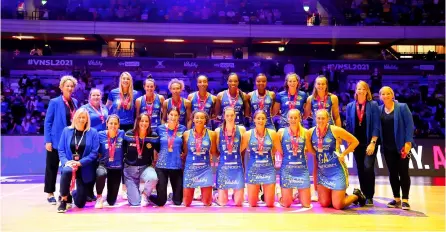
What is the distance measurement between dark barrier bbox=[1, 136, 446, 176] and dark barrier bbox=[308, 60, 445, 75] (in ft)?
22.6

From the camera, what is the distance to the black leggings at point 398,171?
5.79 meters

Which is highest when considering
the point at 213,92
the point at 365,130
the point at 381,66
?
the point at 381,66

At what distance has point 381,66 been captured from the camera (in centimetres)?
1600

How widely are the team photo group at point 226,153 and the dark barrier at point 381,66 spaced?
9.90m

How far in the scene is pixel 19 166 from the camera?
923cm

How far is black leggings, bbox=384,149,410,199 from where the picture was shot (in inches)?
228

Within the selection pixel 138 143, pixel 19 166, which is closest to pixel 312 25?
pixel 19 166

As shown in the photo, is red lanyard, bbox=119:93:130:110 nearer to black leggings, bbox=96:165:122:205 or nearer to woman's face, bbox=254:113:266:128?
black leggings, bbox=96:165:122:205

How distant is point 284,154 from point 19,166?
5.88m

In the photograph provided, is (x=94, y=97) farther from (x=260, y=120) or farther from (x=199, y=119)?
(x=260, y=120)

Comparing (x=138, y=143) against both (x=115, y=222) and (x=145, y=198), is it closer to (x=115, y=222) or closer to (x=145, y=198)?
(x=145, y=198)

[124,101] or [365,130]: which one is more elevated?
[124,101]

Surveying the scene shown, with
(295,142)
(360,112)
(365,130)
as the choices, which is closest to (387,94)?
(360,112)

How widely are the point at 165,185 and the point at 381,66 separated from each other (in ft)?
39.7
